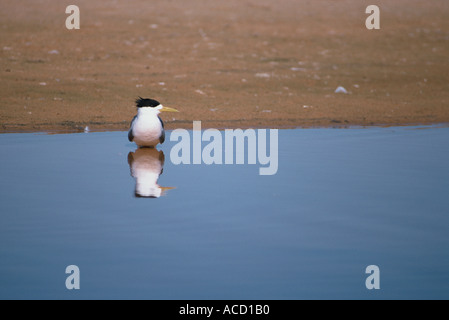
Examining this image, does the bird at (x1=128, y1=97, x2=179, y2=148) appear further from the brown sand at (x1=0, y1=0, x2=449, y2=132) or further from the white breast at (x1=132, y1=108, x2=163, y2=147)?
the brown sand at (x1=0, y1=0, x2=449, y2=132)

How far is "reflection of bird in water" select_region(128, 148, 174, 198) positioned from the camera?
8.06 m

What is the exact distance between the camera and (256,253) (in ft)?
19.3

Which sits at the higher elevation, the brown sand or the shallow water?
the brown sand

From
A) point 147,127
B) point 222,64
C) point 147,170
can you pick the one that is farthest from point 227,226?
point 222,64

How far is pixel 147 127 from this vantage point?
10.7 m

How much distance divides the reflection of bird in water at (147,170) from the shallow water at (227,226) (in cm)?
6

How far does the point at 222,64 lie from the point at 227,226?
43.7ft

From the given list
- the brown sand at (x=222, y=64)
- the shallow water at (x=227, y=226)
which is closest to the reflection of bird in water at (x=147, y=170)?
the shallow water at (x=227, y=226)

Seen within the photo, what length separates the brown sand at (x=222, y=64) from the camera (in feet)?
48.0

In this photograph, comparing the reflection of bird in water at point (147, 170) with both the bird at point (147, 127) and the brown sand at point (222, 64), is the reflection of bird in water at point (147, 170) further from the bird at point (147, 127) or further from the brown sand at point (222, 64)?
the brown sand at point (222, 64)

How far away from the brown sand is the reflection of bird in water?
273 centimetres

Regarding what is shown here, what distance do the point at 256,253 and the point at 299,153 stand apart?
4802 mm

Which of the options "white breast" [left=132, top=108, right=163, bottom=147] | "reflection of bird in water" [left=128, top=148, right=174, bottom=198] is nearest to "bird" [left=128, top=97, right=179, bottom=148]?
"white breast" [left=132, top=108, right=163, bottom=147]

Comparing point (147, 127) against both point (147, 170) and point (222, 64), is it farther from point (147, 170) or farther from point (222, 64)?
point (222, 64)
